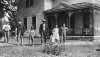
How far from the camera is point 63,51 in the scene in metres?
10.6

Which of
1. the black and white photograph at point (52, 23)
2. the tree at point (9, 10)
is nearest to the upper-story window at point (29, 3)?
the black and white photograph at point (52, 23)

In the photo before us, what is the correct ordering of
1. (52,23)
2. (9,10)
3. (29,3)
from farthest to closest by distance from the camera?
(9,10)
(29,3)
(52,23)

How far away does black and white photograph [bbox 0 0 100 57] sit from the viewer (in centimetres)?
1463

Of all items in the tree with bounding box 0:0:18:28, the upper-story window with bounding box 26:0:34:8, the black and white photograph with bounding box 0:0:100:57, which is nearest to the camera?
the black and white photograph with bounding box 0:0:100:57

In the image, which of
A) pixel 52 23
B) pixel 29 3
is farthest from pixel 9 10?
pixel 52 23

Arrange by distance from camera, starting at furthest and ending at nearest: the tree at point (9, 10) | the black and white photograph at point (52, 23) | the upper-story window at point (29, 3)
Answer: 1. the upper-story window at point (29, 3)
2. the tree at point (9, 10)
3. the black and white photograph at point (52, 23)

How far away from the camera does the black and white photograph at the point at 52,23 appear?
48.0 ft

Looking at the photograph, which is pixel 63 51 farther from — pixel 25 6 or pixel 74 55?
pixel 25 6

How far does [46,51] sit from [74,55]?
139 centimetres

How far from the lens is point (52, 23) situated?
A: 2620 centimetres

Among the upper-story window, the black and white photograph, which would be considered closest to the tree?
the black and white photograph

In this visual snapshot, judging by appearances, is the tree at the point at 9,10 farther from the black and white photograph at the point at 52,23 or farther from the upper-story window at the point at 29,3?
the upper-story window at the point at 29,3

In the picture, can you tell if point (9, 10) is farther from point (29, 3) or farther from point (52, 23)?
point (52, 23)

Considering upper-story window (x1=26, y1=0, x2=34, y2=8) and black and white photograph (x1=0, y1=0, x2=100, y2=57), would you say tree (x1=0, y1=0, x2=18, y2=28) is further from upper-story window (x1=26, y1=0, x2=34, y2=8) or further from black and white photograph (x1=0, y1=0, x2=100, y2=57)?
→ upper-story window (x1=26, y1=0, x2=34, y2=8)
